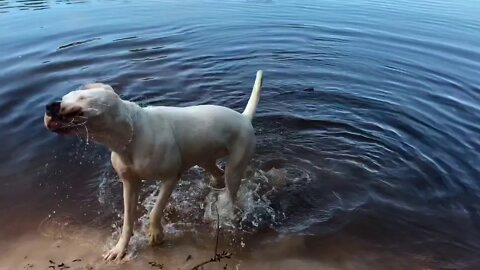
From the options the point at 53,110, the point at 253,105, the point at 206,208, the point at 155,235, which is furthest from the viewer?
the point at 206,208

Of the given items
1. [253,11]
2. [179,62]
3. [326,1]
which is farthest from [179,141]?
[326,1]

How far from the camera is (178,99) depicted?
9242 mm

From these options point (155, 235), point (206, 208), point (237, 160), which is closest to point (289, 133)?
point (206, 208)

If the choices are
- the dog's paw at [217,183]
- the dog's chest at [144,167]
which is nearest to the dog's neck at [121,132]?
the dog's chest at [144,167]

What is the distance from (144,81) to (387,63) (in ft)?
18.2

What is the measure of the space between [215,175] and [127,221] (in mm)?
1387

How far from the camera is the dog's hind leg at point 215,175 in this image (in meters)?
5.87

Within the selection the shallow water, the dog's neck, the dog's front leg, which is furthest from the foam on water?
the dog's neck

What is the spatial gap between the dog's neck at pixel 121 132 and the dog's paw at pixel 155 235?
1.16 metres

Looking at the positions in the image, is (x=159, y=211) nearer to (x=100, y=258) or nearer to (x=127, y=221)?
(x=127, y=221)

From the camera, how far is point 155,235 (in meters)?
5.21

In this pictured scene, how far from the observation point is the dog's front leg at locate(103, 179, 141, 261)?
4809mm

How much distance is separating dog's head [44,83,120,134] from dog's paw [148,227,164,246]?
5.31 ft

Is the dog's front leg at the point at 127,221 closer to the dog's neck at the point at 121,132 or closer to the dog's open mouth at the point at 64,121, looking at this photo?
the dog's neck at the point at 121,132
